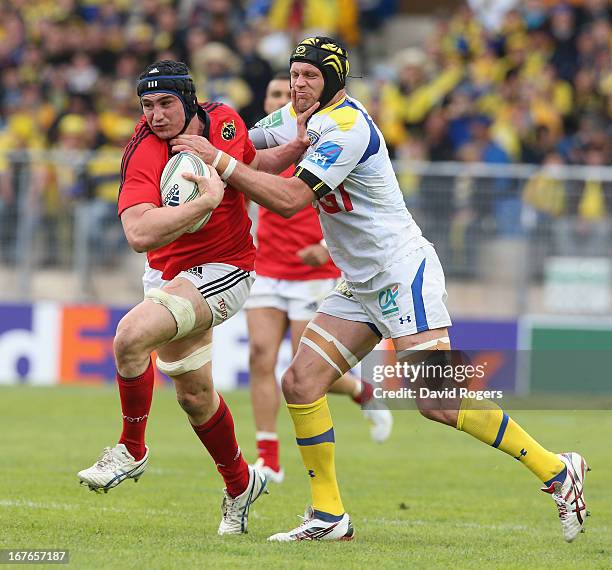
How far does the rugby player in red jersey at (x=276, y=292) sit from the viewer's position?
988 centimetres

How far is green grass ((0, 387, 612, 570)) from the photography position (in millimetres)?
6555

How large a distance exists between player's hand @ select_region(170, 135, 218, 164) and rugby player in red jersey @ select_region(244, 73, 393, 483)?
9.72 ft

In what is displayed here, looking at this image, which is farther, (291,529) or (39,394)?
(39,394)

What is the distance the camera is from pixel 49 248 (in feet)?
54.1

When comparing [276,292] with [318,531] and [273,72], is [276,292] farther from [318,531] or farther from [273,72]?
[273,72]

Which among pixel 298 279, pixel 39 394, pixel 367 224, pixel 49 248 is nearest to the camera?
pixel 367 224

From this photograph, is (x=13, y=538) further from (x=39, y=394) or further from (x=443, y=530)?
(x=39, y=394)

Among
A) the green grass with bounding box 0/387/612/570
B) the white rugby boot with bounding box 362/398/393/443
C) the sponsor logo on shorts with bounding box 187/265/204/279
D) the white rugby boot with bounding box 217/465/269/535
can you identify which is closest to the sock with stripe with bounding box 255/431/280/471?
the green grass with bounding box 0/387/612/570

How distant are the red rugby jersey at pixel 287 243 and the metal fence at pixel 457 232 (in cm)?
541

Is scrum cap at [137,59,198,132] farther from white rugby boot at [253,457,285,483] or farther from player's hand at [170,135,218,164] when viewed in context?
white rugby boot at [253,457,285,483]

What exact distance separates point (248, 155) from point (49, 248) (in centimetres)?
954

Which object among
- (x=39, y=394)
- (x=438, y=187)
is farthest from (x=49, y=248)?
(x=438, y=187)

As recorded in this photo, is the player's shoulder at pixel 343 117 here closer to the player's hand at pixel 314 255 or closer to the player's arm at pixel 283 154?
the player's arm at pixel 283 154

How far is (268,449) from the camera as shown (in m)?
9.74
